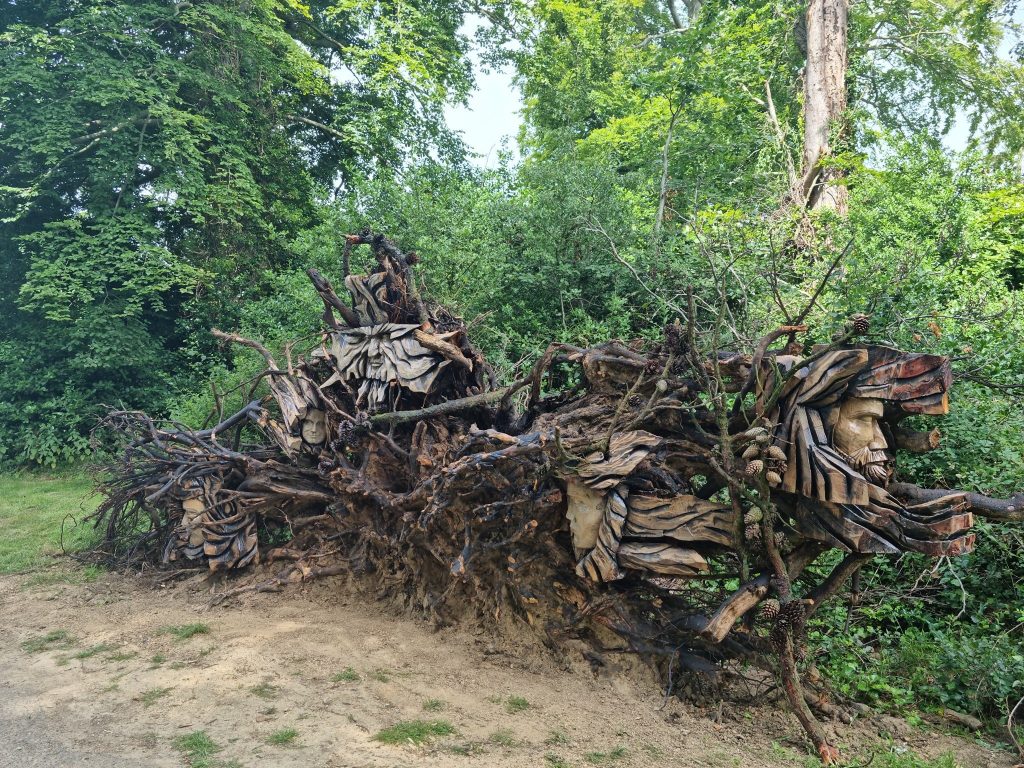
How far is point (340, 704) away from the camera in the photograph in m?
4.05

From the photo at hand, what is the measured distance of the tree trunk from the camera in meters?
10.2

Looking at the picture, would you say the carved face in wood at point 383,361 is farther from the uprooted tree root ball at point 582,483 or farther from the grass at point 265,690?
the grass at point 265,690

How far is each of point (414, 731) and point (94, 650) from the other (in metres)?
3.00

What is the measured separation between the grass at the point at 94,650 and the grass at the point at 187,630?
386 millimetres

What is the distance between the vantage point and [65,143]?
13.5 metres

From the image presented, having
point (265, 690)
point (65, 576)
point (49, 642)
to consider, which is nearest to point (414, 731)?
point (265, 690)

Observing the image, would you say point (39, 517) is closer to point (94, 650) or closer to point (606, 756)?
point (94, 650)

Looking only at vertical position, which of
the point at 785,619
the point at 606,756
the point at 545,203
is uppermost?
the point at 545,203

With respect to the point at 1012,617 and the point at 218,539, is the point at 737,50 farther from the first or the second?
the point at 218,539

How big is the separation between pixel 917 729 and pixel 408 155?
51.8 ft

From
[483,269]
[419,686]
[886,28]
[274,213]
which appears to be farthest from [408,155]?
[419,686]

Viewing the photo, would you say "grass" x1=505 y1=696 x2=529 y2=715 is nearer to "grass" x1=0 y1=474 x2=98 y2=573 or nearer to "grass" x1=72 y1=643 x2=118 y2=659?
"grass" x1=72 y1=643 x2=118 y2=659

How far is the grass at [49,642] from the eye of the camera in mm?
5238

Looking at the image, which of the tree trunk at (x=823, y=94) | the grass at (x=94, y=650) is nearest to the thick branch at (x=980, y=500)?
the grass at (x=94, y=650)
